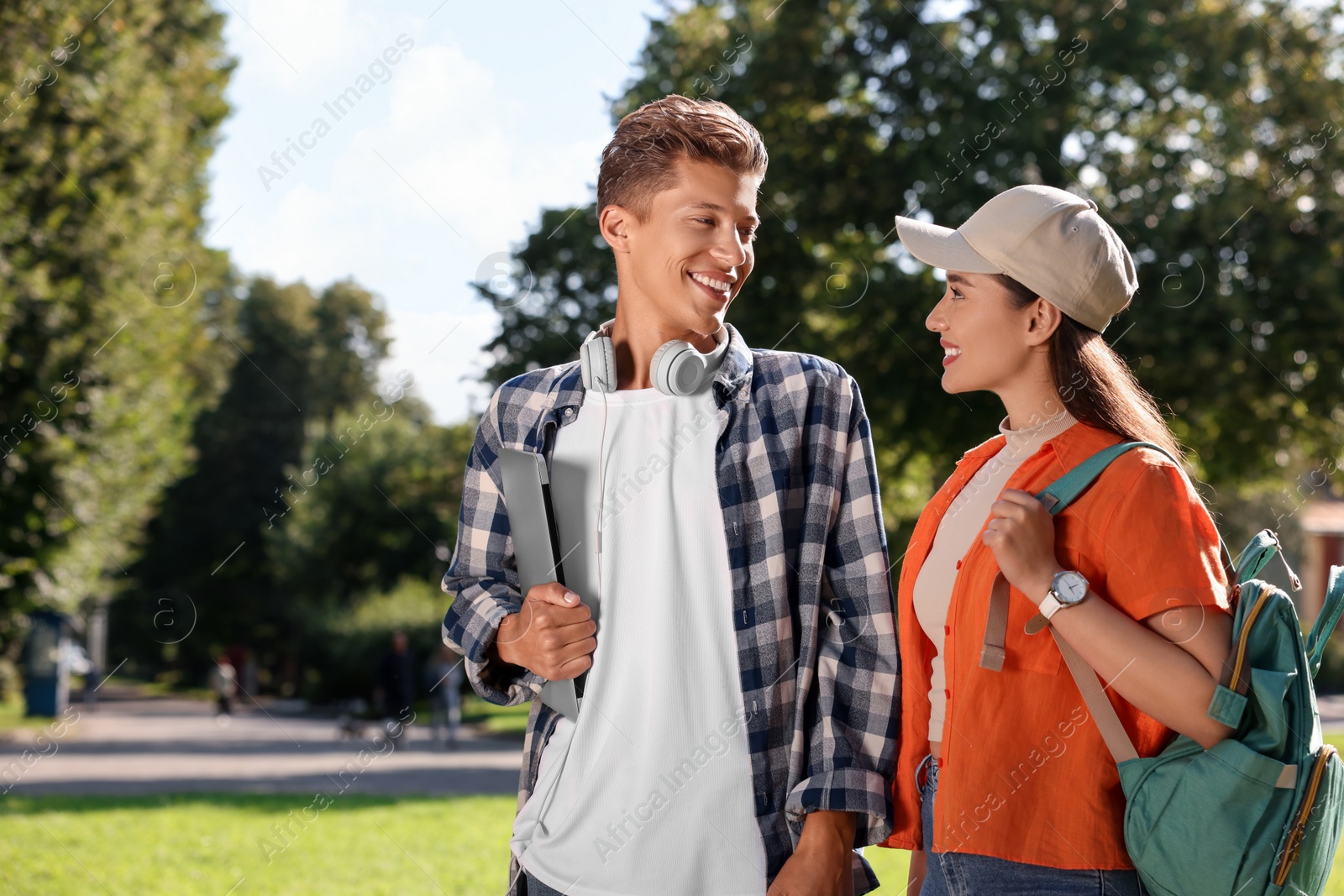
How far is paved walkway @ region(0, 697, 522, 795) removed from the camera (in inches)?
622

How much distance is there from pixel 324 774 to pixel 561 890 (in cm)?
1646

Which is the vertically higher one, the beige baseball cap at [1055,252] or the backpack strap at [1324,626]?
the beige baseball cap at [1055,252]

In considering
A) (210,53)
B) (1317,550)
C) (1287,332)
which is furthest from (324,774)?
(1317,550)

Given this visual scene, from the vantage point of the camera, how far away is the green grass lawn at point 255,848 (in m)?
9.07

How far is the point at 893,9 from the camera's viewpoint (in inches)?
605

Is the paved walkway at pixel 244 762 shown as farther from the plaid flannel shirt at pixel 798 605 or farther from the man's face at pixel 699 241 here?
the man's face at pixel 699 241

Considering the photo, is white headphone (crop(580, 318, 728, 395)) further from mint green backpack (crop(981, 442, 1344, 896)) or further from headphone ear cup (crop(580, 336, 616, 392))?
mint green backpack (crop(981, 442, 1344, 896))

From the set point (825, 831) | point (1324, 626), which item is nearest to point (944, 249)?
point (1324, 626)

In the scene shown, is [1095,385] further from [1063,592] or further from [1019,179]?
[1019,179]

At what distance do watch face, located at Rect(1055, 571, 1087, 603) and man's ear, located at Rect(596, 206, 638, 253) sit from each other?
1180mm

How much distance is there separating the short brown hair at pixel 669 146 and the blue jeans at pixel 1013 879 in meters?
1.50

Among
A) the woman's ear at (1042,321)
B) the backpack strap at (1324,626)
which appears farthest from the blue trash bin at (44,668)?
the backpack strap at (1324,626)

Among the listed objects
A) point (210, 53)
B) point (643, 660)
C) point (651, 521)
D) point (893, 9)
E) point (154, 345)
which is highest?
point (210, 53)

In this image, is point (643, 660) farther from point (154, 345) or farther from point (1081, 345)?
point (154, 345)
